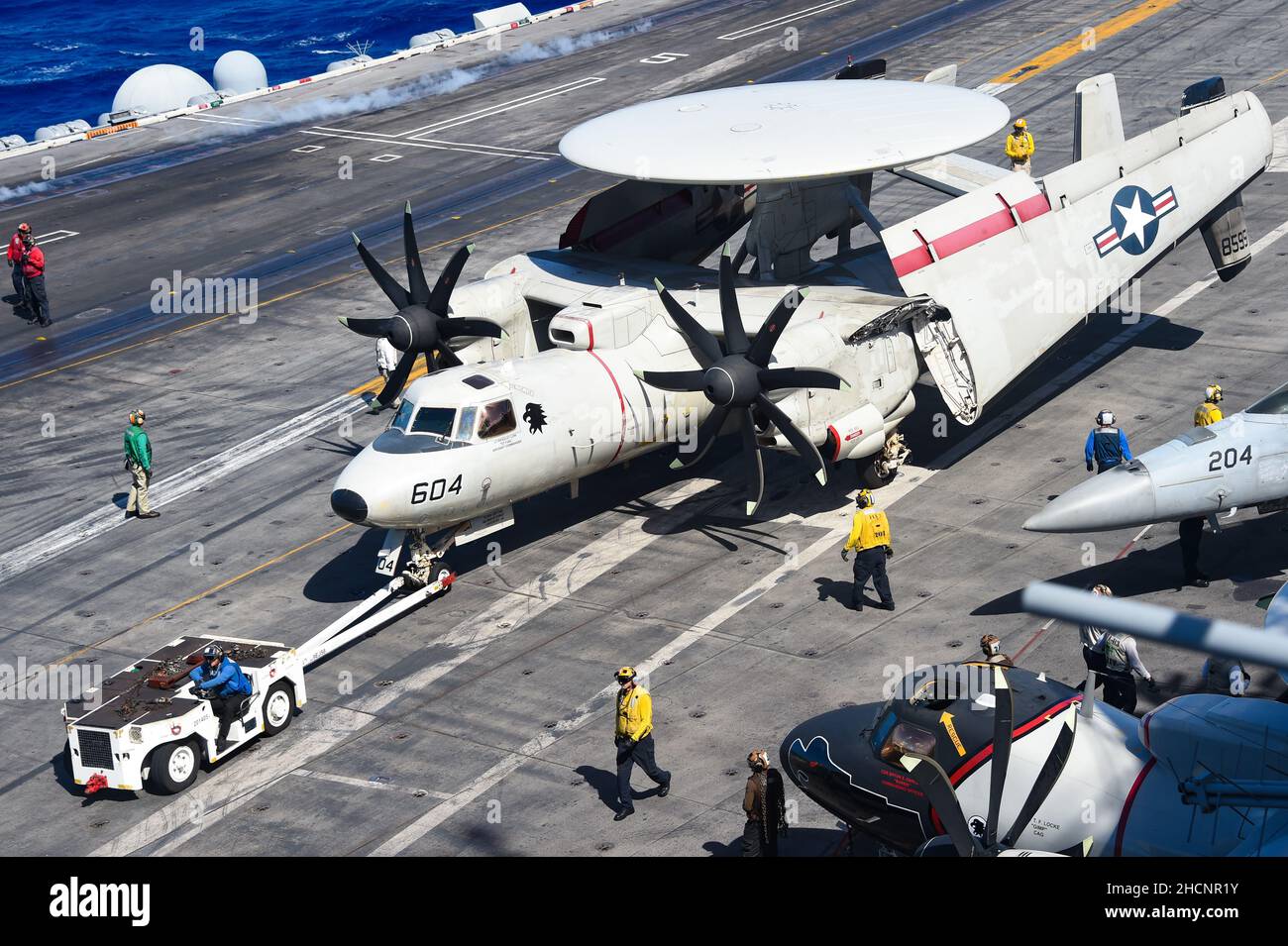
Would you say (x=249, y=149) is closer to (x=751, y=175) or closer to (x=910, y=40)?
(x=910, y=40)

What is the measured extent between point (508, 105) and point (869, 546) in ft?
131

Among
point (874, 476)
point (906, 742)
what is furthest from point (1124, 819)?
point (874, 476)

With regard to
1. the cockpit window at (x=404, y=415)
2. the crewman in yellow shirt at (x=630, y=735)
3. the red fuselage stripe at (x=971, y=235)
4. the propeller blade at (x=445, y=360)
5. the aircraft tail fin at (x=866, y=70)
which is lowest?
the crewman in yellow shirt at (x=630, y=735)

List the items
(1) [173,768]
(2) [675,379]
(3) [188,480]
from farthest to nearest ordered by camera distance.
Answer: (3) [188,480] → (2) [675,379] → (1) [173,768]

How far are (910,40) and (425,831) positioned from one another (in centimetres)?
4857

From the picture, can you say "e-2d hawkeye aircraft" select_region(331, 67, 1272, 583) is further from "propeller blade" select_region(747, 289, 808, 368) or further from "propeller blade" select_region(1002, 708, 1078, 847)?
"propeller blade" select_region(1002, 708, 1078, 847)

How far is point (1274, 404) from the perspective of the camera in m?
25.2

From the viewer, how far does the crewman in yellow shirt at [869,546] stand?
26.0 m

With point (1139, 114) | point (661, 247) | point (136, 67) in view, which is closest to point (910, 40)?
point (1139, 114)

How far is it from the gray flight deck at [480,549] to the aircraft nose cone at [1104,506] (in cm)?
216

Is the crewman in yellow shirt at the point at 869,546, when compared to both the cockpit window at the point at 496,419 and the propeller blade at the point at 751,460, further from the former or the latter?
the cockpit window at the point at 496,419

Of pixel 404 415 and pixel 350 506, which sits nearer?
pixel 350 506

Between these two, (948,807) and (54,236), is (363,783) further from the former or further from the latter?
(54,236)

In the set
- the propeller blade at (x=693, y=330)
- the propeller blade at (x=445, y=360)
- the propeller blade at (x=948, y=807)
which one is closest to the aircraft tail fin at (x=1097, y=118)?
the propeller blade at (x=693, y=330)
